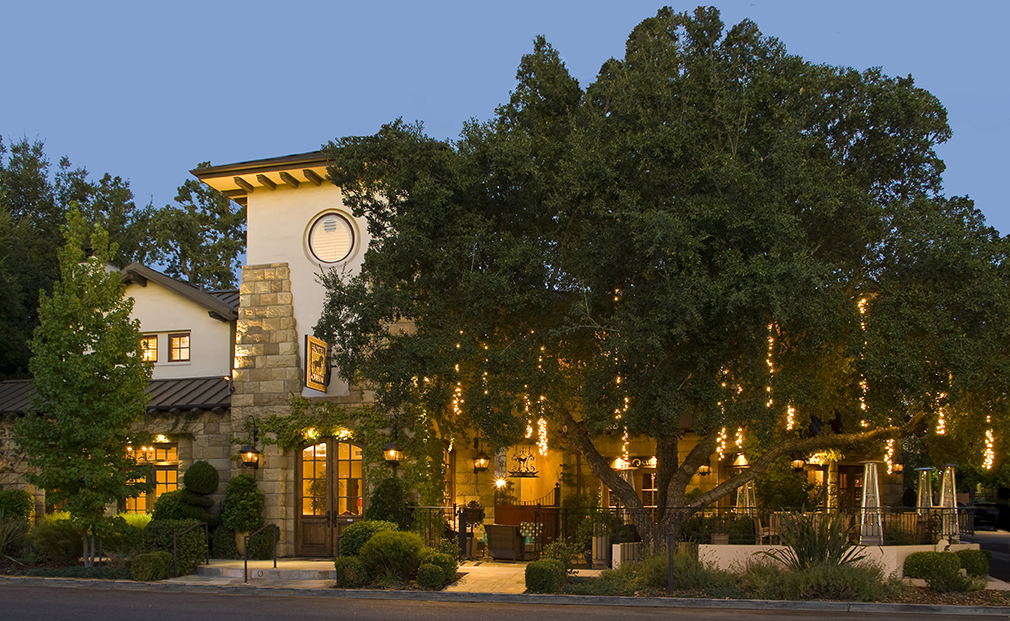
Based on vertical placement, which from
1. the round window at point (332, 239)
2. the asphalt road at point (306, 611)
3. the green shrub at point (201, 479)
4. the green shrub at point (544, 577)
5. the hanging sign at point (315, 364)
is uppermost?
the round window at point (332, 239)

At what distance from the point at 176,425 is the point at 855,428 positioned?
14.7m

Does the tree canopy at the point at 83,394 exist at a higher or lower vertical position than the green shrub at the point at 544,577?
higher

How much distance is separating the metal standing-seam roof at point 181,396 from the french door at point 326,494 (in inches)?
96.1

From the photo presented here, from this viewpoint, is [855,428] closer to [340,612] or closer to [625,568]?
[625,568]

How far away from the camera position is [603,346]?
1445cm

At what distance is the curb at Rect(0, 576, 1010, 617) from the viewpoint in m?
13.2

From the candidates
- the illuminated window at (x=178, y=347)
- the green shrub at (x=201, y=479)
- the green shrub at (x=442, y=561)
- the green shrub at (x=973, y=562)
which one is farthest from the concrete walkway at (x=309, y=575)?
the illuminated window at (x=178, y=347)

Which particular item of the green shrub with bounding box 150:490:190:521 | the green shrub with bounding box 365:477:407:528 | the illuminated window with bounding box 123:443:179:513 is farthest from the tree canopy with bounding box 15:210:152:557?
the green shrub with bounding box 365:477:407:528

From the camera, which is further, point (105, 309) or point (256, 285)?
point (256, 285)

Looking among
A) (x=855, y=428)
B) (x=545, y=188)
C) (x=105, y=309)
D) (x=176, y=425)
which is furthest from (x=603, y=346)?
(x=176, y=425)

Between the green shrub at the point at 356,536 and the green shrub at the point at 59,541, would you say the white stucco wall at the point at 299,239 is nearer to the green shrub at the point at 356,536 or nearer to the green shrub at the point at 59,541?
the green shrub at the point at 356,536

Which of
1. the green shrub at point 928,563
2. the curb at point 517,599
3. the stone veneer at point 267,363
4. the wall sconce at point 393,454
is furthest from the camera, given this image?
the stone veneer at point 267,363

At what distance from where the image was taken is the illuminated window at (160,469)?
2175cm

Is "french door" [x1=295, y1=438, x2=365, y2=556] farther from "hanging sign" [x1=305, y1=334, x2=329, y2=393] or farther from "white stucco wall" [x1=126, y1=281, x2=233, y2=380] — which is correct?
"white stucco wall" [x1=126, y1=281, x2=233, y2=380]
